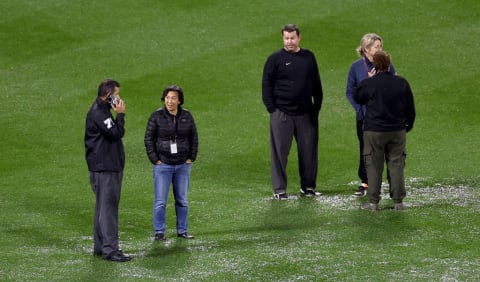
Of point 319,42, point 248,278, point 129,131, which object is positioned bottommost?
point 248,278

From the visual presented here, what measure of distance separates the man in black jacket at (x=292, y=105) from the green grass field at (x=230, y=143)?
438 mm

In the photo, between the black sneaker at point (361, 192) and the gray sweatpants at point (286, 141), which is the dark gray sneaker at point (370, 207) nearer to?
the black sneaker at point (361, 192)

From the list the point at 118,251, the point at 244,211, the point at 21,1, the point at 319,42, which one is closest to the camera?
the point at 118,251

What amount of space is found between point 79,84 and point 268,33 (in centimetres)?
452

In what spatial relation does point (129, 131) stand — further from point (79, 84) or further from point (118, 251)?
point (118, 251)

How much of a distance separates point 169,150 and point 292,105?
291 centimetres

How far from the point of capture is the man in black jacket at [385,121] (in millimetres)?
15297

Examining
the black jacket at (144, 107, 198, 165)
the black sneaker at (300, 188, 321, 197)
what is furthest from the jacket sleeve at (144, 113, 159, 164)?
the black sneaker at (300, 188, 321, 197)

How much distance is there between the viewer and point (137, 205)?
16781 millimetres

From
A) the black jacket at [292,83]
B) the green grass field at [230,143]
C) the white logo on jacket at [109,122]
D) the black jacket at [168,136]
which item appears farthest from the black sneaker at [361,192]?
the white logo on jacket at [109,122]

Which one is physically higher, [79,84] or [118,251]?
[79,84]

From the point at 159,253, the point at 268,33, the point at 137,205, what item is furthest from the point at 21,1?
the point at 159,253

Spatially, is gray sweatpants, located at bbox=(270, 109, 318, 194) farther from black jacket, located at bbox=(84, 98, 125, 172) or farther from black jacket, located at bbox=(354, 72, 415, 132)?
black jacket, located at bbox=(84, 98, 125, 172)

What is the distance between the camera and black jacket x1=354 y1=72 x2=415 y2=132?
15.3 meters
